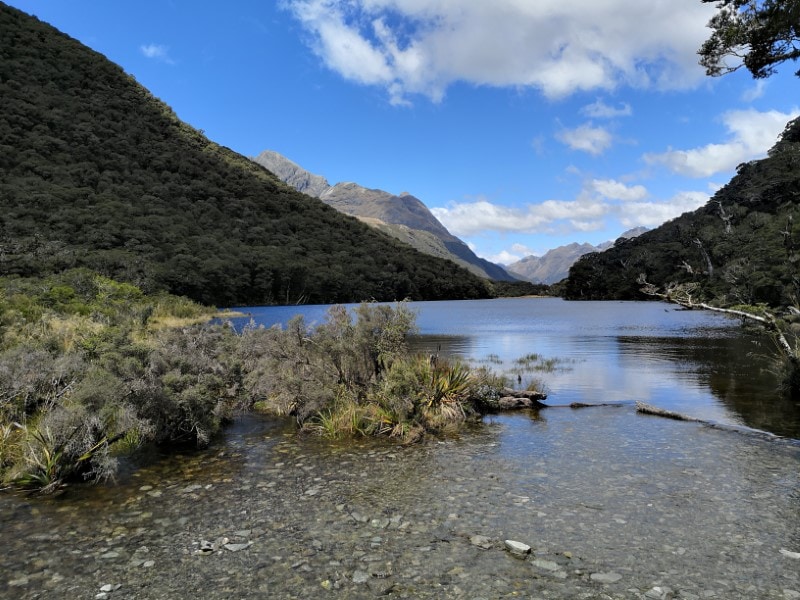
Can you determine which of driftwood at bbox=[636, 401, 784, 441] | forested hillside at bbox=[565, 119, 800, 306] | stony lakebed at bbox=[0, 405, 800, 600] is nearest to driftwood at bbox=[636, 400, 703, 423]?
driftwood at bbox=[636, 401, 784, 441]

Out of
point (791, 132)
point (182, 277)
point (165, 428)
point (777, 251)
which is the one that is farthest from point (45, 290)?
point (791, 132)

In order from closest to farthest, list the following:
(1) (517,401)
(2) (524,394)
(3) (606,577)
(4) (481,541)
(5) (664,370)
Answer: (3) (606,577)
(4) (481,541)
(1) (517,401)
(2) (524,394)
(5) (664,370)

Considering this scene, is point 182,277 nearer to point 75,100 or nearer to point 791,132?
point 75,100

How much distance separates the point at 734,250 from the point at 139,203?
128m

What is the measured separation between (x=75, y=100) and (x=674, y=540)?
156863 mm

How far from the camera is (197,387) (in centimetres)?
1262

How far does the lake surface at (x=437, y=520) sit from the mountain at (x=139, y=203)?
5643 centimetres

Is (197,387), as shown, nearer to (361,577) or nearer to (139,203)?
(361,577)

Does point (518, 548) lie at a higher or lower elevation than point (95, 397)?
lower

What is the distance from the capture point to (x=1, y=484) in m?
9.29

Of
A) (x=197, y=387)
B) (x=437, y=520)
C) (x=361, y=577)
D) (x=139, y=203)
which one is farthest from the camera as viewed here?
(x=139, y=203)

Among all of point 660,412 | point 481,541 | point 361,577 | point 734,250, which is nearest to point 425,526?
point 481,541

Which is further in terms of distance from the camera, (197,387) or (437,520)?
(197,387)

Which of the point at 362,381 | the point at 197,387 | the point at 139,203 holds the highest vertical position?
the point at 139,203
